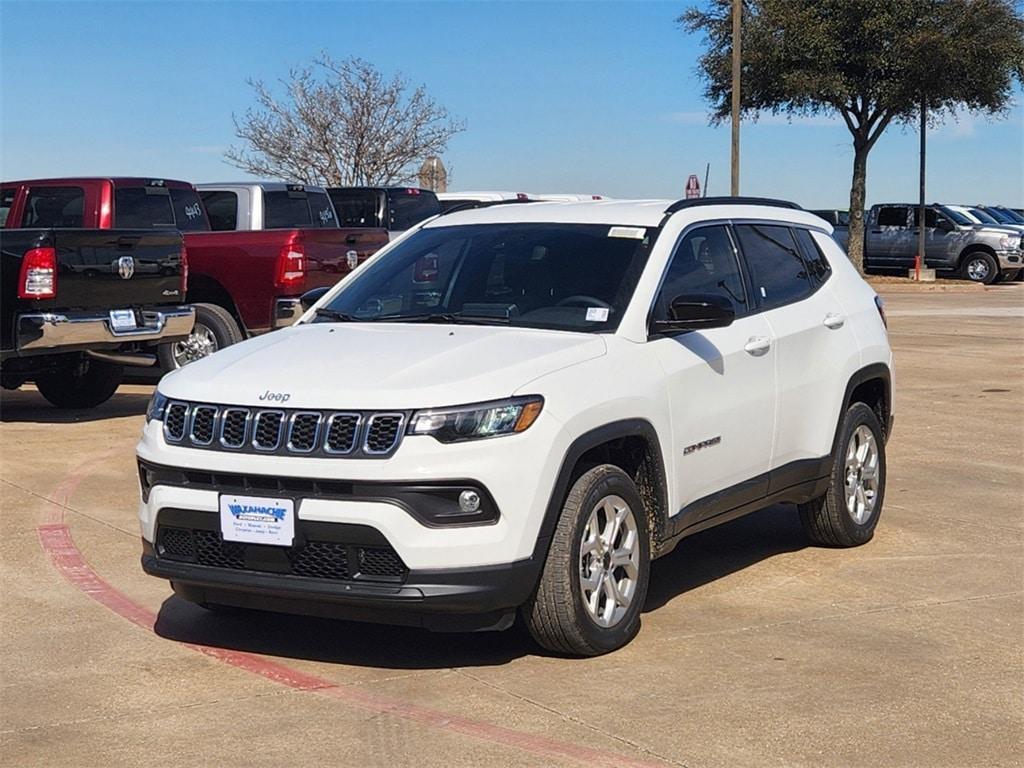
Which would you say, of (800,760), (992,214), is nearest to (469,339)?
(800,760)

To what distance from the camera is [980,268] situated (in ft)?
120

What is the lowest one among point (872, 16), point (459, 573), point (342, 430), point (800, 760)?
point (800, 760)

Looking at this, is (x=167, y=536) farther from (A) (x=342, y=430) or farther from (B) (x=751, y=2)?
(B) (x=751, y=2)

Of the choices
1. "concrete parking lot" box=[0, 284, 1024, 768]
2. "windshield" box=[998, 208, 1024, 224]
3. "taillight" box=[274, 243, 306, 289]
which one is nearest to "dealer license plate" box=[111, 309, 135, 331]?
"taillight" box=[274, 243, 306, 289]

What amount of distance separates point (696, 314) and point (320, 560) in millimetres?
1846

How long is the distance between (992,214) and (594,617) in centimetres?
3636

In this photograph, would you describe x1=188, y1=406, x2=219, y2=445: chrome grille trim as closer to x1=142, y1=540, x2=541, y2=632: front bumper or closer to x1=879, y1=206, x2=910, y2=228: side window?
x1=142, y1=540, x2=541, y2=632: front bumper

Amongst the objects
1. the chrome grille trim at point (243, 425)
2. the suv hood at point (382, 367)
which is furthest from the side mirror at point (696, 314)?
the chrome grille trim at point (243, 425)

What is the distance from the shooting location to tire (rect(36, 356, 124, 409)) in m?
13.1

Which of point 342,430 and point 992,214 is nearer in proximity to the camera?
point 342,430

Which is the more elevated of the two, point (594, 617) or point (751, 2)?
point (751, 2)

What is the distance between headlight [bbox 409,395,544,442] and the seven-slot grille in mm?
89

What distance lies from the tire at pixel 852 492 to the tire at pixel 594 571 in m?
1.88

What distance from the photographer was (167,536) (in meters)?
5.59
